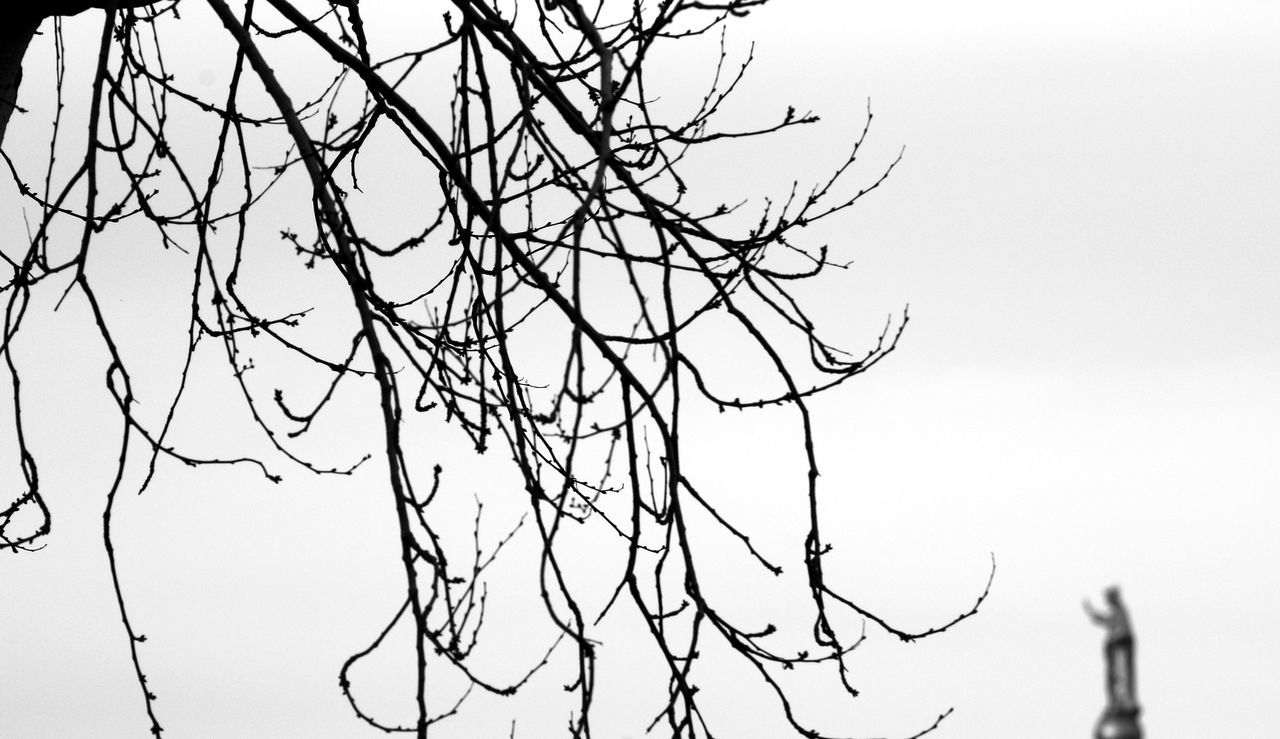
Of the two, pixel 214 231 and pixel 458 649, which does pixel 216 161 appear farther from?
pixel 458 649

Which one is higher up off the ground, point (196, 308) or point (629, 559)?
point (196, 308)

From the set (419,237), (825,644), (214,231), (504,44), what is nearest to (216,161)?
(214,231)

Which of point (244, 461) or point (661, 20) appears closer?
point (661, 20)

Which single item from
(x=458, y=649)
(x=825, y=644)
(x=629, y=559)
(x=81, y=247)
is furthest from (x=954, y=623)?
(x=81, y=247)

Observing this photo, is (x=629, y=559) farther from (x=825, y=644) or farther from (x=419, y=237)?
(x=419, y=237)

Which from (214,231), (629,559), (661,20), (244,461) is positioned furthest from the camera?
(214,231)

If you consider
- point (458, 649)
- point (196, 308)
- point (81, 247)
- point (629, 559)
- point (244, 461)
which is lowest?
point (458, 649)

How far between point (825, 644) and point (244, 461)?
1754mm

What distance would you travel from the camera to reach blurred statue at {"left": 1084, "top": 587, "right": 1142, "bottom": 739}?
1163mm

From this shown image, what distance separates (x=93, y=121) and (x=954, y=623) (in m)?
2.83

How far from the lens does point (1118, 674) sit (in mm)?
1210

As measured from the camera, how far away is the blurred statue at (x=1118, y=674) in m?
1.16

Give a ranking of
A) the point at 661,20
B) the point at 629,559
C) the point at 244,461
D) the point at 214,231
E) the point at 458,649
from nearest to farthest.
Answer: the point at 458,649, the point at 629,559, the point at 661,20, the point at 244,461, the point at 214,231

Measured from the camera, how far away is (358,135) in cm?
464
